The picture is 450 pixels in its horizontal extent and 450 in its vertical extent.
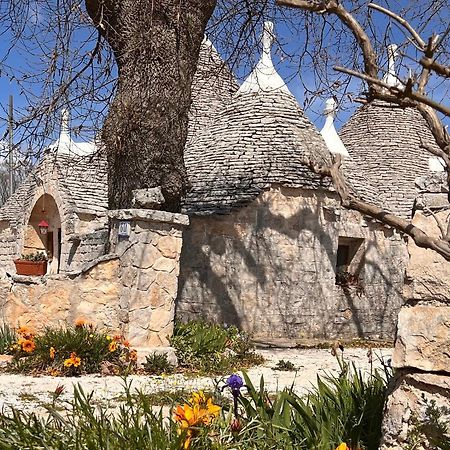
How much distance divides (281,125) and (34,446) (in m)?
10.9

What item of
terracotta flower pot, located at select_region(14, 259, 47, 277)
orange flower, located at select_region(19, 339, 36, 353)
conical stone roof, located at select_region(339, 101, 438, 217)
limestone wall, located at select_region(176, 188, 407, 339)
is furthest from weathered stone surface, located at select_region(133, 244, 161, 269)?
terracotta flower pot, located at select_region(14, 259, 47, 277)

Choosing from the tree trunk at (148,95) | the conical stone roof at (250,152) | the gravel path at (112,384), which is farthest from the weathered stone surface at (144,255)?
the conical stone roof at (250,152)

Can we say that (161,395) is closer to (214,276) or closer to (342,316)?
(214,276)

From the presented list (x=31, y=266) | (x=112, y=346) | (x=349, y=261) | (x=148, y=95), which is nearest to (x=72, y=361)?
(x=112, y=346)

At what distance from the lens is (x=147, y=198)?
790 centimetres

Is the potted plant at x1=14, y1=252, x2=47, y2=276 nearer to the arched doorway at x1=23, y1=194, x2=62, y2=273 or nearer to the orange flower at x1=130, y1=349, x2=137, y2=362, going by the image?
the arched doorway at x1=23, y1=194, x2=62, y2=273

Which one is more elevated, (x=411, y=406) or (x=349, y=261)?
(x=349, y=261)

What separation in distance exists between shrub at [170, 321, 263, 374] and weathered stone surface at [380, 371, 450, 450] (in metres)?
4.88

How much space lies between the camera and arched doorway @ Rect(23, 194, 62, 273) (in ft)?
60.0

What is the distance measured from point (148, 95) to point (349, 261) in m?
6.64

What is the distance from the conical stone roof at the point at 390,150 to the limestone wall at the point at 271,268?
4.14 m

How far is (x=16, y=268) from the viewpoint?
56.8ft

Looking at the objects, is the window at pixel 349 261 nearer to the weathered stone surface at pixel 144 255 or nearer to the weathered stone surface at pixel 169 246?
the weathered stone surface at pixel 169 246

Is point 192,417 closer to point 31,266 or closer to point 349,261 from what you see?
point 349,261
